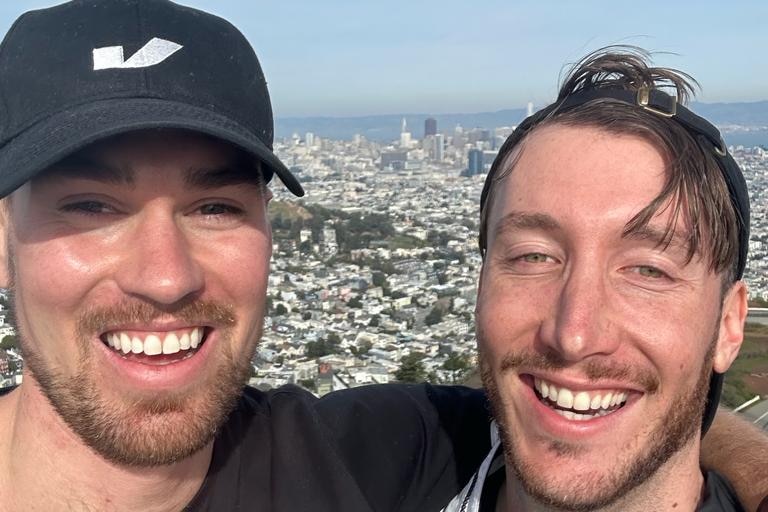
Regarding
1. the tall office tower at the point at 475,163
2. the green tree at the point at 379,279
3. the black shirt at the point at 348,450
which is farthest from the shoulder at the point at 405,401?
the tall office tower at the point at 475,163

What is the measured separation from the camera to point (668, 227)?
2.00m

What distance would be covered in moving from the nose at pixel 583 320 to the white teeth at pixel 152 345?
107 centimetres

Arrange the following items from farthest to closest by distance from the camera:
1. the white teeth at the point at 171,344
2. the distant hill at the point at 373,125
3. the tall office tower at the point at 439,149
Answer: the distant hill at the point at 373,125
the tall office tower at the point at 439,149
the white teeth at the point at 171,344

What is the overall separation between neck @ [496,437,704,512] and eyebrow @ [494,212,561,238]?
746 mm

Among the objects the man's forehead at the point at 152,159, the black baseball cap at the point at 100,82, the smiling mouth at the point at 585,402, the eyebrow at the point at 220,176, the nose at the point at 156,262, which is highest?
the black baseball cap at the point at 100,82

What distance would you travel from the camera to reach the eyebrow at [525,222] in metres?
2.09

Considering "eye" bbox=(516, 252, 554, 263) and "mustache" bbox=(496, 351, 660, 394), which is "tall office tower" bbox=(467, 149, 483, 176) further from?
"mustache" bbox=(496, 351, 660, 394)

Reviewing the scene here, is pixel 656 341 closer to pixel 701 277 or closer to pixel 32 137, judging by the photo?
pixel 701 277

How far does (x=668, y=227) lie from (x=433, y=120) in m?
122

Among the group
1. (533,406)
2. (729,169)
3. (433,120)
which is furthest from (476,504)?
(433,120)

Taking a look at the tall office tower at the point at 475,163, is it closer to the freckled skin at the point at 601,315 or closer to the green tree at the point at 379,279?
the green tree at the point at 379,279

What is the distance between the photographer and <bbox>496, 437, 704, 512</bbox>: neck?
2.05 m

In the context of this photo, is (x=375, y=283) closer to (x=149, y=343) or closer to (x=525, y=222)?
(x=525, y=222)

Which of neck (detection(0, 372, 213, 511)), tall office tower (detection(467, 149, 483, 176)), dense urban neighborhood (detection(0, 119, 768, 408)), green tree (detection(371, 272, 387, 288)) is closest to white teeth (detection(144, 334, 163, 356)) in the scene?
neck (detection(0, 372, 213, 511))
